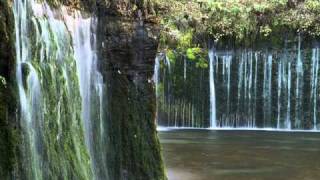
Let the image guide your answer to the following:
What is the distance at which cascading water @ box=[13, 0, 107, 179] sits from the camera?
6.32 meters

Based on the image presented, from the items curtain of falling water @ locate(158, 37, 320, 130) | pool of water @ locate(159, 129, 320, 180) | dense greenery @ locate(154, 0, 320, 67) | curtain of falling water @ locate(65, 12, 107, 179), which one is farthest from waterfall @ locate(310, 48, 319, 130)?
curtain of falling water @ locate(65, 12, 107, 179)

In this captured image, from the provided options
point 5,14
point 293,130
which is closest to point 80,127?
point 5,14

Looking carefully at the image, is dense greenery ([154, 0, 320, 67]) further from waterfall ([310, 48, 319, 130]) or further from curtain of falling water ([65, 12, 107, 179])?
curtain of falling water ([65, 12, 107, 179])

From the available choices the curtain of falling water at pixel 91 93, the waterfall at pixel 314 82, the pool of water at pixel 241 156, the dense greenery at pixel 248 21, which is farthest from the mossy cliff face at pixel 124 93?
the waterfall at pixel 314 82

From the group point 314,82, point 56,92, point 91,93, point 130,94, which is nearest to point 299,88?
point 314,82

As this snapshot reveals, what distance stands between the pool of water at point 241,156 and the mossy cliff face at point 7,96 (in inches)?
296

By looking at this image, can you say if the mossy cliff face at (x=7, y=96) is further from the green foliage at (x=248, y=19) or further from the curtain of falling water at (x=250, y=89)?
the curtain of falling water at (x=250, y=89)

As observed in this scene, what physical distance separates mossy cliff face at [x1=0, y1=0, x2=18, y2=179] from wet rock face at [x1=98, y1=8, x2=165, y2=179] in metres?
2.88

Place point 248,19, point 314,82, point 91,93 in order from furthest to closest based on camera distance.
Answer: point 248,19
point 314,82
point 91,93

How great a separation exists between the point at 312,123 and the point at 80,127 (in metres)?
20.9

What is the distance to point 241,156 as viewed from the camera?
55.8 feet

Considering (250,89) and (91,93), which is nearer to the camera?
(91,93)

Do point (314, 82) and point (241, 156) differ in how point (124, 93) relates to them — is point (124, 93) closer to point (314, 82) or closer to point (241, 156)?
point (241, 156)

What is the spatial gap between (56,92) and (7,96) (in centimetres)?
113
